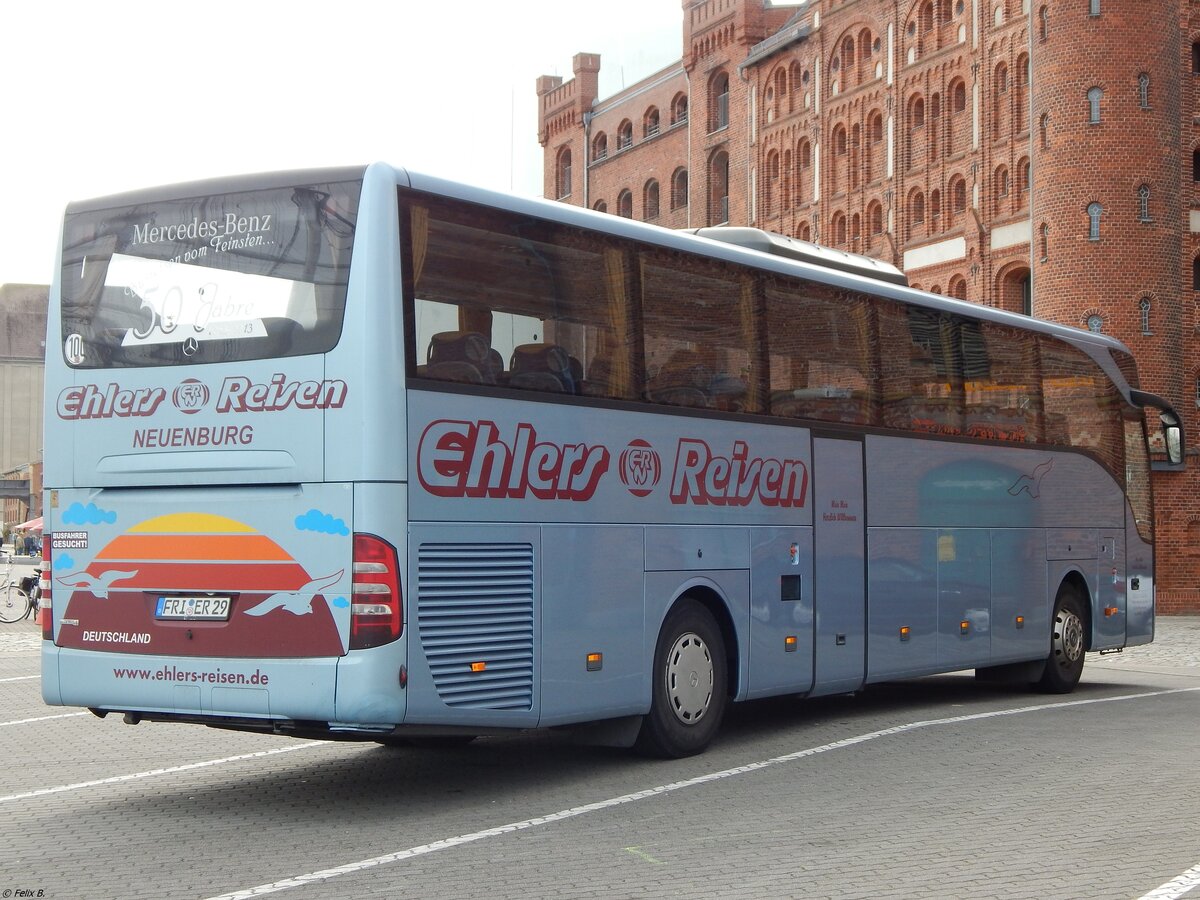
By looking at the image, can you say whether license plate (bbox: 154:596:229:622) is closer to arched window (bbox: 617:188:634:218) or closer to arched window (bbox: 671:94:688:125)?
arched window (bbox: 671:94:688:125)

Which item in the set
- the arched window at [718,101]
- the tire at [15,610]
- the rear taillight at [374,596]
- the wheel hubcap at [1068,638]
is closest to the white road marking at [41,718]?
the rear taillight at [374,596]

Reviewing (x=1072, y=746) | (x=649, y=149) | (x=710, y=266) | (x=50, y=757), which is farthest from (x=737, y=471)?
(x=649, y=149)

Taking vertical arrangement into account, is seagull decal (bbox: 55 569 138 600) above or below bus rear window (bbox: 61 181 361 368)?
below

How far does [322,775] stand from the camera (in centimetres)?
1025

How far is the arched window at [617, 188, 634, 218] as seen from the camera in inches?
2549

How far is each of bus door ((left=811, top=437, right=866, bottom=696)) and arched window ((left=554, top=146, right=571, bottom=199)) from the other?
59.6 meters

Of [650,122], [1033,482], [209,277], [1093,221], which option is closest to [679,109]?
[650,122]

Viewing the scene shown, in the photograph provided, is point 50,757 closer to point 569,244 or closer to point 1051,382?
point 569,244

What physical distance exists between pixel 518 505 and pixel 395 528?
1091 millimetres

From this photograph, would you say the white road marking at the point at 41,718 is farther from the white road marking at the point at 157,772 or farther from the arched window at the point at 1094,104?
the arched window at the point at 1094,104

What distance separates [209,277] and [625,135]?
193ft

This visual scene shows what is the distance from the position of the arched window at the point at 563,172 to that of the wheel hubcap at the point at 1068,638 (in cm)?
5661

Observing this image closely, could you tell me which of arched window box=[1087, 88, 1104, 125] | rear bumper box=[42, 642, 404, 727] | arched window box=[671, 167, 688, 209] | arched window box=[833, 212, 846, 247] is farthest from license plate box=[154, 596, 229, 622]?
arched window box=[671, 167, 688, 209]

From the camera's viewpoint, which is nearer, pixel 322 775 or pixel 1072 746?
pixel 322 775
